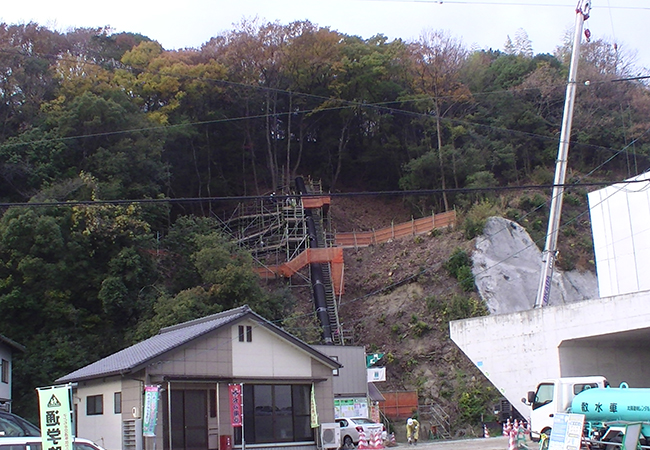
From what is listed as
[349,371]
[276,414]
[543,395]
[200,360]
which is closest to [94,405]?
[200,360]

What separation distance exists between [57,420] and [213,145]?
45.7 m

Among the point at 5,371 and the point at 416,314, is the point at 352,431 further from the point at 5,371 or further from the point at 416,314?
the point at 5,371

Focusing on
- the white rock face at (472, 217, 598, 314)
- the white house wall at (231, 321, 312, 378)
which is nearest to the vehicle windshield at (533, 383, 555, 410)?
the white house wall at (231, 321, 312, 378)

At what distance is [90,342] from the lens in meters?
37.2

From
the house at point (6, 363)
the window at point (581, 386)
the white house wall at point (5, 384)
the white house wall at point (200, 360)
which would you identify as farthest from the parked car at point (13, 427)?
the white house wall at point (5, 384)

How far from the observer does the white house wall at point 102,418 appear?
21.2 metres

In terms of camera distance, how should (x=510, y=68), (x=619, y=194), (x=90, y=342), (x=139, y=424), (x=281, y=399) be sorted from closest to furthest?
1. (x=139, y=424)
2. (x=281, y=399)
3. (x=619, y=194)
4. (x=90, y=342)
5. (x=510, y=68)

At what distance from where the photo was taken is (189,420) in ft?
70.6

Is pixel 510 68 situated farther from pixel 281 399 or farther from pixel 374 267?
pixel 281 399

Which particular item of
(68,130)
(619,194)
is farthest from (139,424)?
(68,130)

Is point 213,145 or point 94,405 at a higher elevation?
point 213,145

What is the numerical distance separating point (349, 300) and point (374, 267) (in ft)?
11.1

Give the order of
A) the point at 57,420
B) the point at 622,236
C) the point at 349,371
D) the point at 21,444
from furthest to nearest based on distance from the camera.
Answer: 1. the point at 622,236
2. the point at 349,371
3. the point at 21,444
4. the point at 57,420

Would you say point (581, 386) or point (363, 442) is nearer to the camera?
point (581, 386)
